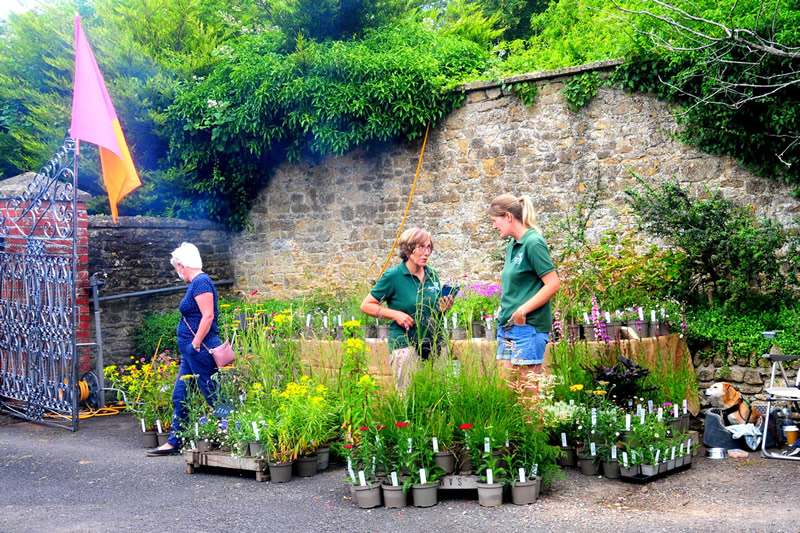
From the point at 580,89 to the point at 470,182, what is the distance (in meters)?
1.83

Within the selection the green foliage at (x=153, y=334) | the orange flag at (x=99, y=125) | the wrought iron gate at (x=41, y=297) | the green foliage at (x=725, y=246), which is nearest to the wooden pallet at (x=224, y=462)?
the wrought iron gate at (x=41, y=297)

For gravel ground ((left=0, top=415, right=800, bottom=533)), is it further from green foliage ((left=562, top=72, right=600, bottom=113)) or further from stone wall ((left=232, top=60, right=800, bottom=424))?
green foliage ((left=562, top=72, right=600, bottom=113))

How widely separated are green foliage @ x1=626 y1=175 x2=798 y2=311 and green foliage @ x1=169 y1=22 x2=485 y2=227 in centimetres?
356

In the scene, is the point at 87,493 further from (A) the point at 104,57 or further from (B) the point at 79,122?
(A) the point at 104,57

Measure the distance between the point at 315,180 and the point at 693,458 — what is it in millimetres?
7195

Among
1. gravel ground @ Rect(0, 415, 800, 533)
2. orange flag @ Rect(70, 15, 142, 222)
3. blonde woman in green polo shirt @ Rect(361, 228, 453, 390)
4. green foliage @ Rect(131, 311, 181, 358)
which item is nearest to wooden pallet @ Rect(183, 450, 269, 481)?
gravel ground @ Rect(0, 415, 800, 533)

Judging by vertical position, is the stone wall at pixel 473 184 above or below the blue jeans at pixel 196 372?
above

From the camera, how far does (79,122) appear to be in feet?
25.1

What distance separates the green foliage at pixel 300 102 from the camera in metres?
10.2

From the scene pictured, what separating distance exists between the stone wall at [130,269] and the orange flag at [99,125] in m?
2.19

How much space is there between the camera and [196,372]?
6203 mm

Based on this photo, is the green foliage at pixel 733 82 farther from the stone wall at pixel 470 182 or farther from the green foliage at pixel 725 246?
the green foliage at pixel 725 246

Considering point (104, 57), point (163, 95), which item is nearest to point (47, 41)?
point (104, 57)

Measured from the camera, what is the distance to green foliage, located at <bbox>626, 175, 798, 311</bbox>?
6.96 meters
